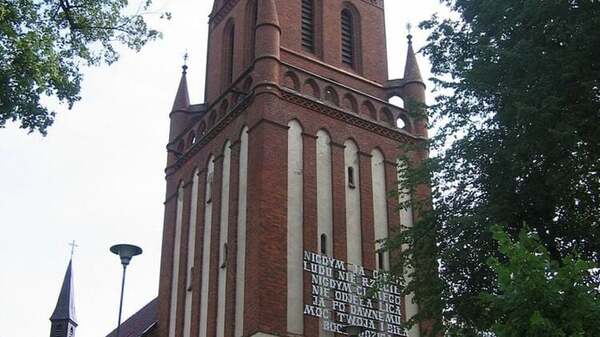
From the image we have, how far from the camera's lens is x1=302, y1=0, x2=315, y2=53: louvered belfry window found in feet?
87.9

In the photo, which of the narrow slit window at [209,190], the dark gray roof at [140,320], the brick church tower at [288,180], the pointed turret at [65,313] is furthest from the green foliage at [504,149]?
the pointed turret at [65,313]

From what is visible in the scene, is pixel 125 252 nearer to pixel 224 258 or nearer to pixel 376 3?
pixel 224 258

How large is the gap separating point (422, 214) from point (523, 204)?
8.71ft

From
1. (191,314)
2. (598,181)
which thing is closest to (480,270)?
(598,181)

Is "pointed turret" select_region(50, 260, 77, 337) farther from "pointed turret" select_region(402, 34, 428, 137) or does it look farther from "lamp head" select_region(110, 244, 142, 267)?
"lamp head" select_region(110, 244, 142, 267)

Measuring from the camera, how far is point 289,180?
74.3 ft

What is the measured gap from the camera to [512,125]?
15938 mm

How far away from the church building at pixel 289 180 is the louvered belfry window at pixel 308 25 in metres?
0.04

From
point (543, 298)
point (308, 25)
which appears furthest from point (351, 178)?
point (543, 298)

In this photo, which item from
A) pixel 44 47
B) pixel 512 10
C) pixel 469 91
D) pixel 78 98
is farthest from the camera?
pixel 469 91

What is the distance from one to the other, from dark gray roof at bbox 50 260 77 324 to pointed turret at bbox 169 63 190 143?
2385 centimetres

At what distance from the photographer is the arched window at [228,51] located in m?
27.8

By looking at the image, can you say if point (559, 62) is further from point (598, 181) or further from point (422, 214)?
point (422, 214)

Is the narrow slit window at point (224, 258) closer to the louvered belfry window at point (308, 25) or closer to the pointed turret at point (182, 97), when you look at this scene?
the louvered belfry window at point (308, 25)
